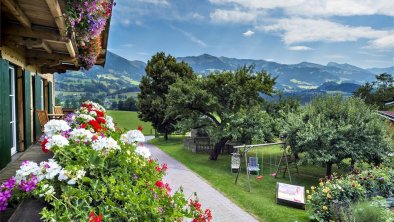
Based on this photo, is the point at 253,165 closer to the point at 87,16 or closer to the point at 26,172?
the point at 87,16

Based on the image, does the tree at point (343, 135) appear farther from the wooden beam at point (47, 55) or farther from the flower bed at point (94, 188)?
the flower bed at point (94, 188)

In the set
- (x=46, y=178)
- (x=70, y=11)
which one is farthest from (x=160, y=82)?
(x=46, y=178)

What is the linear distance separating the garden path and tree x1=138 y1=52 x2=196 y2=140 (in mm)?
14677

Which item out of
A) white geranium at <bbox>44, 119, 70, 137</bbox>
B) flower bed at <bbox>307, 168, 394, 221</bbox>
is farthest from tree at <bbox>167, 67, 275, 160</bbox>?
white geranium at <bbox>44, 119, 70, 137</bbox>

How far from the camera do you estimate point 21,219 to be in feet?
6.76

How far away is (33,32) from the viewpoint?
509cm

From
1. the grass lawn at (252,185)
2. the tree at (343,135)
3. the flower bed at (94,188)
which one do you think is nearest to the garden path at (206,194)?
the grass lawn at (252,185)

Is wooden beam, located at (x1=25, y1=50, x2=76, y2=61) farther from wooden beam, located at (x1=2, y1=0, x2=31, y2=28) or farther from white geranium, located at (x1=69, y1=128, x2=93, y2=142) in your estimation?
white geranium, located at (x1=69, y1=128, x2=93, y2=142)

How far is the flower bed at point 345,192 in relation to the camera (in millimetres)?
8969

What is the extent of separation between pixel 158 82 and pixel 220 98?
14.5 meters

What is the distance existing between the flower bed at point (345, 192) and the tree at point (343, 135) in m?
3.35

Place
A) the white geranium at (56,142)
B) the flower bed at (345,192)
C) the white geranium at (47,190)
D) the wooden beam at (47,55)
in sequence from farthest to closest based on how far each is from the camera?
the flower bed at (345,192)
the wooden beam at (47,55)
the white geranium at (56,142)
the white geranium at (47,190)

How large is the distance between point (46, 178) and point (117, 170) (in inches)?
24.8

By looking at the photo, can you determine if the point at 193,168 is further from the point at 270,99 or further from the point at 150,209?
the point at 150,209
